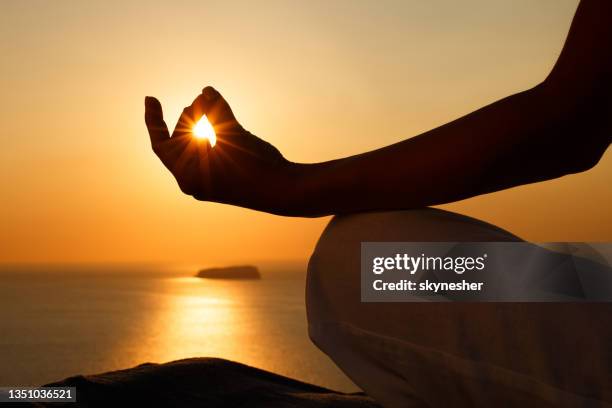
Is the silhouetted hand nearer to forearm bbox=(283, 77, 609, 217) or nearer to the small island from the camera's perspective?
forearm bbox=(283, 77, 609, 217)

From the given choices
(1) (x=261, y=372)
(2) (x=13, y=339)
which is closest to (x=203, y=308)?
(2) (x=13, y=339)

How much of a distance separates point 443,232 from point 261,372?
1066mm

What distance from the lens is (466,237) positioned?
71 cm

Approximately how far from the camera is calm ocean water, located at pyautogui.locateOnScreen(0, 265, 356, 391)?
60.1ft

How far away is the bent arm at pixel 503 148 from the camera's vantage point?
0.69 meters

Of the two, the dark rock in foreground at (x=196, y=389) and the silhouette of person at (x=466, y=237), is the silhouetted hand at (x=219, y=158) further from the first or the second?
the dark rock in foreground at (x=196, y=389)

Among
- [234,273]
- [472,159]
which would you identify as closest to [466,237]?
[472,159]

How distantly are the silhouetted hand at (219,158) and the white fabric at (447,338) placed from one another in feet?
0.54

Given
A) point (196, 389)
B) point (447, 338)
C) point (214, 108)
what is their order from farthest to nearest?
1. point (196, 389)
2. point (214, 108)
3. point (447, 338)

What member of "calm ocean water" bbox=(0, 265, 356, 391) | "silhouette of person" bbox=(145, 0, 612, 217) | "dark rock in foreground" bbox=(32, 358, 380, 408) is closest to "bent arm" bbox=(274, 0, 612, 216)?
"silhouette of person" bbox=(145, 0, 612, 217)

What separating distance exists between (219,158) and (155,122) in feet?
0.85

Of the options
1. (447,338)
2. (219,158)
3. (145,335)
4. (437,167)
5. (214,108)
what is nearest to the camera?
(447,338)

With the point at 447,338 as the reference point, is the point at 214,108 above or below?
above

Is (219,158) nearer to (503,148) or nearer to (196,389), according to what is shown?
(503,148)
